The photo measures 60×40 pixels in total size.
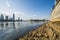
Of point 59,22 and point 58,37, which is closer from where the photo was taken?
point 58,37

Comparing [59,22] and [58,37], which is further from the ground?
[59,22]

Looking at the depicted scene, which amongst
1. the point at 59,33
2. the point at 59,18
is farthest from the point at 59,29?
the point at 59,18

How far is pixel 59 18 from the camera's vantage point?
3.98 metres

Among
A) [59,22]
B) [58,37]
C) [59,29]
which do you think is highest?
[59,22]

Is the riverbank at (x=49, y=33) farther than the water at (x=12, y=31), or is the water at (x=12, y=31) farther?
the water at (x=12, y=31)

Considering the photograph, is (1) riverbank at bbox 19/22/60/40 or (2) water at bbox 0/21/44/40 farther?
(2) water at bbox 0/21/44/40

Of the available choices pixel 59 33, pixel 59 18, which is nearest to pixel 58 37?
pixel 59 33

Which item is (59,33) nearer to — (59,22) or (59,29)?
(59,29)

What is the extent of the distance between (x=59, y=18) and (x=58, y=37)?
812mm

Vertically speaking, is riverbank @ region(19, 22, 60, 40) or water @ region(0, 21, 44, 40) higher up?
riverbank @ region(19, 22, 60, 40)

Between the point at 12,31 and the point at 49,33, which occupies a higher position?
the point at 49,33

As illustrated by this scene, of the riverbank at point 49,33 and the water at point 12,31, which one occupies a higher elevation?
the riverbank at point 49,33

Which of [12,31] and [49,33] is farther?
[12,31]

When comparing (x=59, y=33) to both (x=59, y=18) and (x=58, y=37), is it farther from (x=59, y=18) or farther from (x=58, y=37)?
(x=59, y=18)
